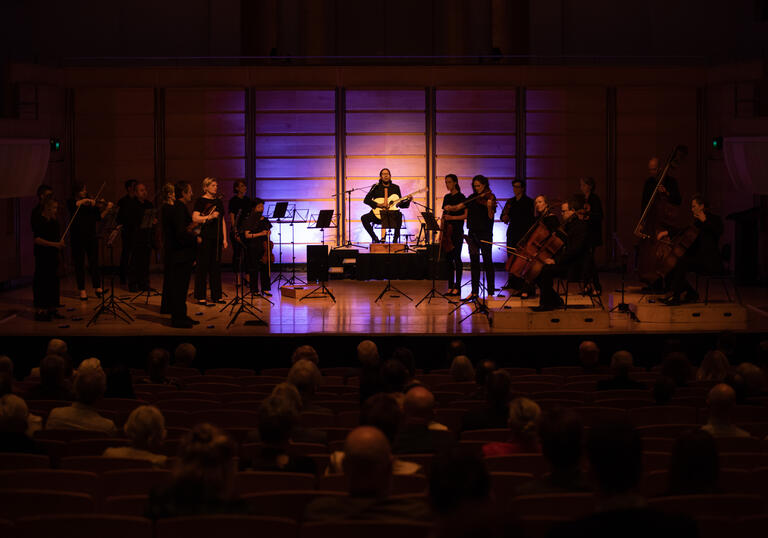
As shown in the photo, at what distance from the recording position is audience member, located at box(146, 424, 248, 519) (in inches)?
118

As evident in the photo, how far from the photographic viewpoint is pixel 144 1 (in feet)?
57.7

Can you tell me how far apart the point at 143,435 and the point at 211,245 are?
7.12 meters

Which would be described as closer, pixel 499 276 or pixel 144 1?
pixel 499 276

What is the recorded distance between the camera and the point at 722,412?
458 cm

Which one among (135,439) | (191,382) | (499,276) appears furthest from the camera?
(499,276)

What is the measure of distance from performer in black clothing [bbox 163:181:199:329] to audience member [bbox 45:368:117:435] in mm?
4776

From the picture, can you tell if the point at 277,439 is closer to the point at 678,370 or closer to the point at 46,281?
the point at 678,370

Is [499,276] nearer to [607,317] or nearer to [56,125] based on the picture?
[607,317]

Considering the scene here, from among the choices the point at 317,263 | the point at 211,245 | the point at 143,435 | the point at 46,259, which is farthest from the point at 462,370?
the point at 317,263

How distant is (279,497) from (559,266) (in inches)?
280

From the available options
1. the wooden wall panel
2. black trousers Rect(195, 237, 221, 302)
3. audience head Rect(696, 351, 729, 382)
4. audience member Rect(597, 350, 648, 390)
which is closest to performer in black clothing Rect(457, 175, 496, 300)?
black trousers Rect(195, 237, 221, 302)

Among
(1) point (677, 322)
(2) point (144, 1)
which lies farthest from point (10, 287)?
Answer: (1) point (677, 322)

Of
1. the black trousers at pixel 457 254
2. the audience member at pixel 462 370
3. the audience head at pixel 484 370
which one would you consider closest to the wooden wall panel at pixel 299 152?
the black trousers at pixel 457 254

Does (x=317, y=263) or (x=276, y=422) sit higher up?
(x=317, y=263)
